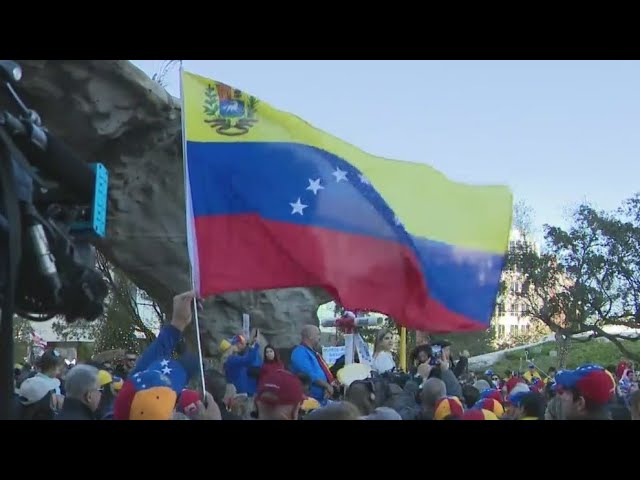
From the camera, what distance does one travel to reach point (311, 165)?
4859mm

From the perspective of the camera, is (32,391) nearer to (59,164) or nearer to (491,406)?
(491,406)

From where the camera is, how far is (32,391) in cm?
484

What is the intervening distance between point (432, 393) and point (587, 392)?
97 centimetres

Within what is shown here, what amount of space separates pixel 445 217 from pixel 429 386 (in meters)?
1.04

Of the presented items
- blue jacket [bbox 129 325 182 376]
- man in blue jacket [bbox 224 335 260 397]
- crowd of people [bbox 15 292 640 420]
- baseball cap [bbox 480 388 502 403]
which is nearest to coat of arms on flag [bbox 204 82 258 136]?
crowd of people [bbox 15 292 640 420]

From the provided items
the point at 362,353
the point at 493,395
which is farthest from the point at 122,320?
the point at 493,395

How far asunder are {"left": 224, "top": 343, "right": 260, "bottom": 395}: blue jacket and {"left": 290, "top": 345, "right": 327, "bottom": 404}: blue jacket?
0.42m

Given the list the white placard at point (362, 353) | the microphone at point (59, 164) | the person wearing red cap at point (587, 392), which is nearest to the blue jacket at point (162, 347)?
the person wearing red cap at point (587, 392)

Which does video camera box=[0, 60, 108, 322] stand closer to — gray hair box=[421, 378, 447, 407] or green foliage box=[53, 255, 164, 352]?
gray hair box=[421, 378, 447, 407]

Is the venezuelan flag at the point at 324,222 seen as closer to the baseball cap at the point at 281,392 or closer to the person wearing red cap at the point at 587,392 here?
the person wearing red cap at the point at 587,392
